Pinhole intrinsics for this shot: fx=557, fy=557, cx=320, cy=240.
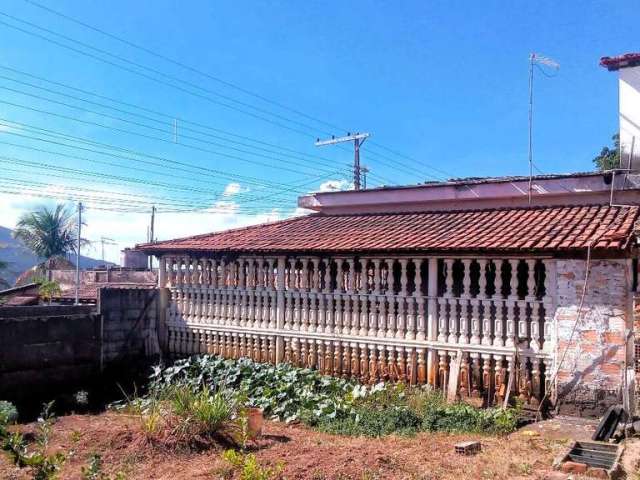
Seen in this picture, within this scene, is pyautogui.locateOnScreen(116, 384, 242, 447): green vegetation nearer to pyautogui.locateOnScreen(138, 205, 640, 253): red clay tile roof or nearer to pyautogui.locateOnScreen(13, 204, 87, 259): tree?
pyautogui.locateOnScreen(138, 205, 640, 253): red clay tile roof

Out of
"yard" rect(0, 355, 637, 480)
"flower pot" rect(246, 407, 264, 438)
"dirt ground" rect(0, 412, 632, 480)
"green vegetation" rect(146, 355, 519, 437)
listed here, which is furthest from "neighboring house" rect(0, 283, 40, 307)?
"flower pot" rect(246, 407, 264, 438)

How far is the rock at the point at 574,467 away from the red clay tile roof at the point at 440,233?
2820mm

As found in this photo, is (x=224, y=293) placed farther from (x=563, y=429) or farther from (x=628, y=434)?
(x=628, y=434)

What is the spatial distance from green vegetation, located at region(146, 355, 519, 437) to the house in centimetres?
44

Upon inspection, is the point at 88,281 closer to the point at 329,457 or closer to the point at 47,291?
Answer: the point at 47,291

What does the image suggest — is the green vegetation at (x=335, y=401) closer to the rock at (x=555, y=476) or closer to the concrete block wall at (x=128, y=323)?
the concrete block wall at (x=128, y=323)

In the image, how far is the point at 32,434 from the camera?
6.86 metres

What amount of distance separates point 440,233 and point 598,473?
4.53 metres

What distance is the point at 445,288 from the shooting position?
834cm

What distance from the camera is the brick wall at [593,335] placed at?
6.71m

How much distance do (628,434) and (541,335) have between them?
171 centimetres

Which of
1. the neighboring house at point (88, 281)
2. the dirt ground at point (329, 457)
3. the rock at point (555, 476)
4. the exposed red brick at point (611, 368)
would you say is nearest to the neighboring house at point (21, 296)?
the neighboring house at point (88, 281)

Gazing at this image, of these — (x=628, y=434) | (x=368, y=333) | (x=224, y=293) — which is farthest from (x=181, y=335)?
(x=628, y=434)

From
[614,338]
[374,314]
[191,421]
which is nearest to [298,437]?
[191,421]
